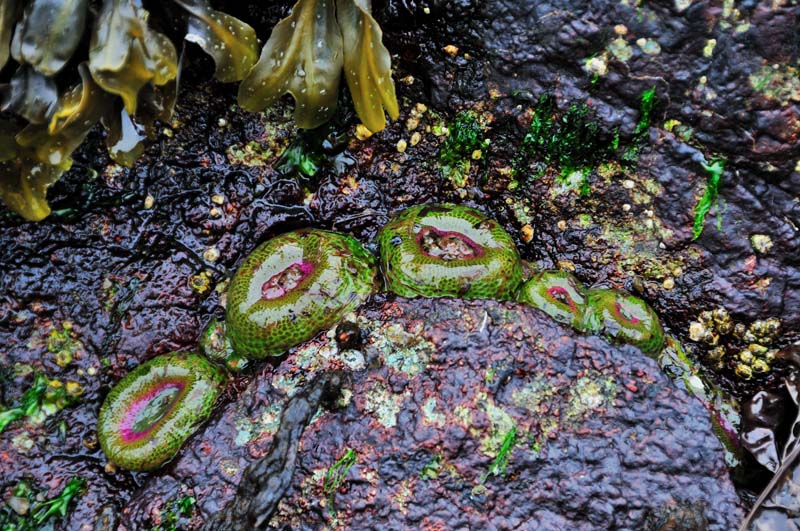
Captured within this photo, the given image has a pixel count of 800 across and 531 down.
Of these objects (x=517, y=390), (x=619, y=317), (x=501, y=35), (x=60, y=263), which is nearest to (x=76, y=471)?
(x=60, y=263)

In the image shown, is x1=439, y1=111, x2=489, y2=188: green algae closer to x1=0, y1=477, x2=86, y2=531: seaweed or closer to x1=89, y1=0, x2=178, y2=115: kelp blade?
x1=89, y1=0, x2=178, y2=115: kelp blade

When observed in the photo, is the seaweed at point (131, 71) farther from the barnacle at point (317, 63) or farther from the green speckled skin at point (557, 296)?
the green speckled skin at point (557, 296)

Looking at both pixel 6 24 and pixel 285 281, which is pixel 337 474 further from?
pixel 6 24

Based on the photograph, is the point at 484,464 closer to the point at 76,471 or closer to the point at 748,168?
the point at 748,168

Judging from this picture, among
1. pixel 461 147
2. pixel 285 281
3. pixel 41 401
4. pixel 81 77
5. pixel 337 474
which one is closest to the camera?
pixel 337 474

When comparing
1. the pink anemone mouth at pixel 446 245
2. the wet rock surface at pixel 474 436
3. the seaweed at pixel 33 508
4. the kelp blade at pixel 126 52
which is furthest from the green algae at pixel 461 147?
the seaweed at pixel 33 508

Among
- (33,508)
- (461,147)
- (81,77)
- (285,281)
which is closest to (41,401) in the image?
(33,508)
